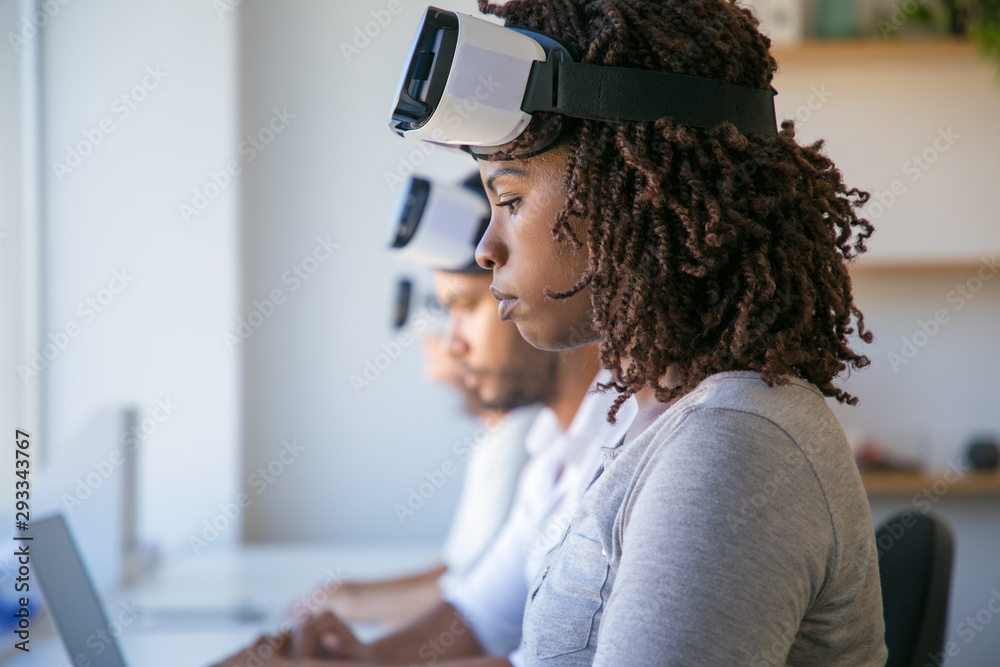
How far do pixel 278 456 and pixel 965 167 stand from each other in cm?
234

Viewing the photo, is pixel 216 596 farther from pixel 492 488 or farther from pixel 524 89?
pixel 524 89

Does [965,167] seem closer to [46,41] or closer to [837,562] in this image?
[837,562]

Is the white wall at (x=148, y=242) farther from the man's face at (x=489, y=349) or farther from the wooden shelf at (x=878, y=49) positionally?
the wooden shelf at (x=878, y=49)

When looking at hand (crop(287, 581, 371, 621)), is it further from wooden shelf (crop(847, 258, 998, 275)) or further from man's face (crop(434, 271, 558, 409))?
wooden shelf (crop(847, 258, 998, 275))

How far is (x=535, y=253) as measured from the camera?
727 millimetres

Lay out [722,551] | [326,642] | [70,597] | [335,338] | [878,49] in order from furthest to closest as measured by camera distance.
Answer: [335,338]
[878,49]
[326,642]
[70,597]
[722,551]

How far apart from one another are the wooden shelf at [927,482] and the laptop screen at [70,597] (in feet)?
6.66

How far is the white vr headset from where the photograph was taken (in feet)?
4.51

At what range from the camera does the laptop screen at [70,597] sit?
85 centimetres

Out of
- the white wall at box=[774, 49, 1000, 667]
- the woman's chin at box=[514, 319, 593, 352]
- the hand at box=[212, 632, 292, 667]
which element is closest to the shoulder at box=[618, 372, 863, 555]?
the woman's chin at box=[514, 319, 593, 352]

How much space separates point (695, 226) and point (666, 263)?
4cm

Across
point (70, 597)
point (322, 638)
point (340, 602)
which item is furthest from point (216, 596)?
point (70, 597)

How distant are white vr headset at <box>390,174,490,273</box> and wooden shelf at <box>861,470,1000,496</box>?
153 centimetres

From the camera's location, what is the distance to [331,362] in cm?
278
